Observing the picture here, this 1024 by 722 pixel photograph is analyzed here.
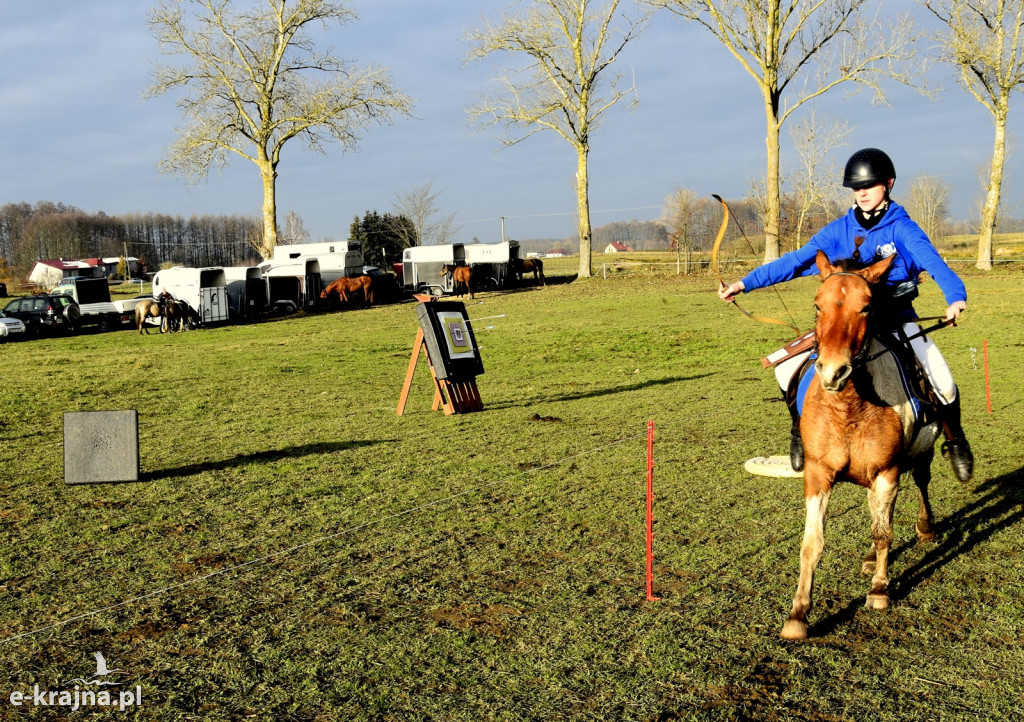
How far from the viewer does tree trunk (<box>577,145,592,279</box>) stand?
153ft

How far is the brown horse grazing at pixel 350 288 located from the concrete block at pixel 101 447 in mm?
32060

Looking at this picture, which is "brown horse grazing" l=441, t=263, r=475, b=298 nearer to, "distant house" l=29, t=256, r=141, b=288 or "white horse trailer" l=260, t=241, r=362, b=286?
"white horse trailer" l=260, t=241, r=362, b=286

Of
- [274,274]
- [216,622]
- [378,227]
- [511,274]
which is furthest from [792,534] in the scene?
[378,227]

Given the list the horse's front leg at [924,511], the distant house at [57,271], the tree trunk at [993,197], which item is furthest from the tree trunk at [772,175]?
the distant house at [57,271]

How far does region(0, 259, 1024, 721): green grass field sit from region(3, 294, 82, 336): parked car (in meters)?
21.3

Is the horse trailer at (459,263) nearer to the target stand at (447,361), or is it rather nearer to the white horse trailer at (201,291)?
the white horse trailer at (201,291)

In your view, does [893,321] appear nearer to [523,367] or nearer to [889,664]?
[889,664]

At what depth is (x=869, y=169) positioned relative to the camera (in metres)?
5.71

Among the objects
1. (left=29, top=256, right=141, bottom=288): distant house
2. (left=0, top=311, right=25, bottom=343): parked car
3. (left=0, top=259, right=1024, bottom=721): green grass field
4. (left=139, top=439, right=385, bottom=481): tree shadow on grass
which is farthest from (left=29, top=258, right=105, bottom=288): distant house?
(left=139, top=439, right=385, bottom=481): tree shadow on grass

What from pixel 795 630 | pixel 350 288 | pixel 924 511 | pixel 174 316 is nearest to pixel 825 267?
pixel 795 630

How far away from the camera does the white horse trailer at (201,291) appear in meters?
35.6

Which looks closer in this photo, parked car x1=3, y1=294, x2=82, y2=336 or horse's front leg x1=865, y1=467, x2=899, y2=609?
horse's front leg x1=865, y1=467, x2=899, y2=609

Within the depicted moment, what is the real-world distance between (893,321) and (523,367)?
14.9 m

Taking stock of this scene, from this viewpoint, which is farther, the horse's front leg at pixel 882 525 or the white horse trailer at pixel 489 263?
the white horse trailer at pixel 489 263
